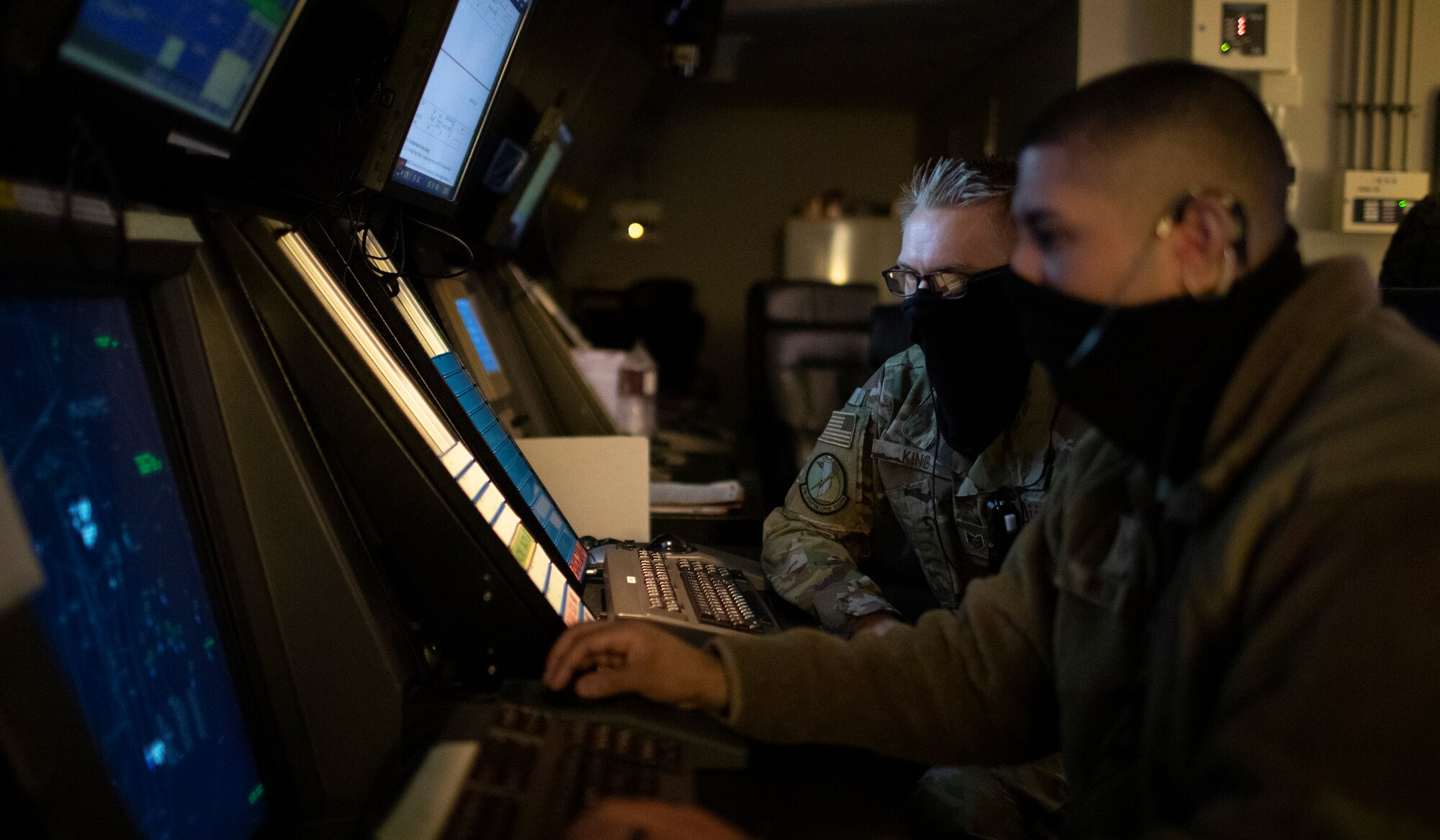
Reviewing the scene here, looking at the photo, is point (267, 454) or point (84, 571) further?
point (267, 454)

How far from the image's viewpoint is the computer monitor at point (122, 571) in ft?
2.13

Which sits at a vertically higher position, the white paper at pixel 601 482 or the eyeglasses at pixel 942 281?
the eyeglasses at pixel 942 281

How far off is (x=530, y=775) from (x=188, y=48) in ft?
2.06

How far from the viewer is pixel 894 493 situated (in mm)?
1624

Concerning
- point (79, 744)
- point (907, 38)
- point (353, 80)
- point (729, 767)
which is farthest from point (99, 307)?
point (907, 38)

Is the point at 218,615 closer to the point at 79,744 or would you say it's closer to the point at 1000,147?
the point at 79,744

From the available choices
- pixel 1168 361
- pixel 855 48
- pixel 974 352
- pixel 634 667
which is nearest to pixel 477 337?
pixel 974 352

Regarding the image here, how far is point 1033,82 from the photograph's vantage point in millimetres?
4035

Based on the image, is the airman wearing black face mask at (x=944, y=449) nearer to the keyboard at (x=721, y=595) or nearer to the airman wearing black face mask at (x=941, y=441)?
the airman wearing black face mask at (x=941, y=441)

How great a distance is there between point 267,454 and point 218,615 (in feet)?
0.51

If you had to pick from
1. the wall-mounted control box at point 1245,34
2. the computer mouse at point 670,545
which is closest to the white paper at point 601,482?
the computer mouse at point 670,545

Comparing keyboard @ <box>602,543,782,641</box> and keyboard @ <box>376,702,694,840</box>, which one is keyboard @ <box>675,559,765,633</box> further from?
keyboard @ <box>376,702,694,840</box>

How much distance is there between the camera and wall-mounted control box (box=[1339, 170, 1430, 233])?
9.57 ft

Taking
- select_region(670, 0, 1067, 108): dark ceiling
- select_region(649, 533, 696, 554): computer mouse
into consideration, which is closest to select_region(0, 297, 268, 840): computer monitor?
select_region(649, 533, 696, 554): computer mouse
